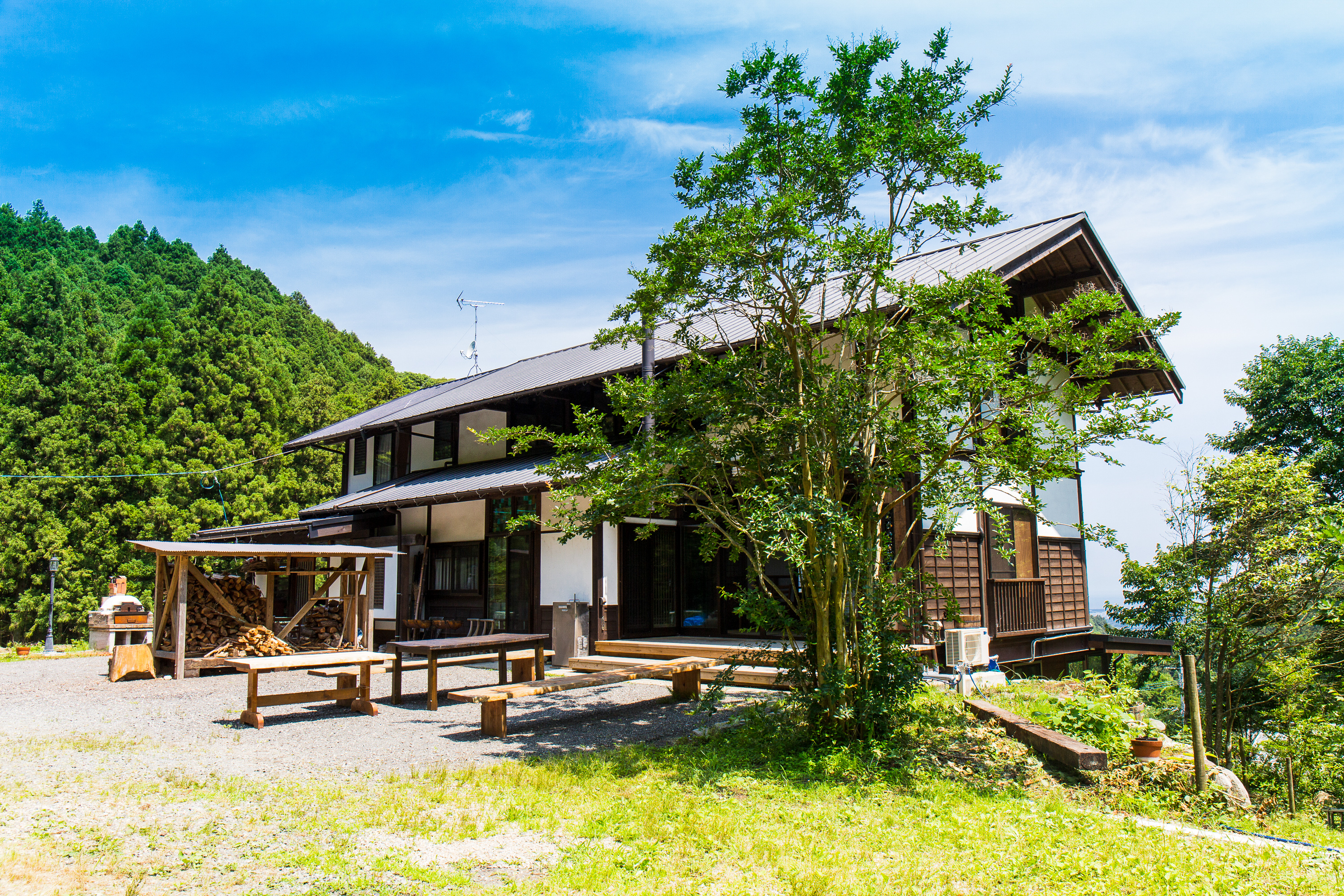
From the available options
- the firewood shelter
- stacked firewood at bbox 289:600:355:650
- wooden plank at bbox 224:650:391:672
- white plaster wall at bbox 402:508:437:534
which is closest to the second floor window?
white plaster wall at bbox 402:508:437:534

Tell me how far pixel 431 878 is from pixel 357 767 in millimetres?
2715

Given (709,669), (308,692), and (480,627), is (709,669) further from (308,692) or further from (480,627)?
(480,627)

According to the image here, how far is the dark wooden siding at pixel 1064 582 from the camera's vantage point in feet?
44.9

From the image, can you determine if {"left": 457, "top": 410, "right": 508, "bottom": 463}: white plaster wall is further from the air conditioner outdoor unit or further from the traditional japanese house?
the air conditioner outdoor unit

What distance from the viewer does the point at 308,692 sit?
29.1 ft

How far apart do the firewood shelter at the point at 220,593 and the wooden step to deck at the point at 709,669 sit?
3853 millimetres

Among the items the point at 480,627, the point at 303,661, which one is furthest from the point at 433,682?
the point at 480,627

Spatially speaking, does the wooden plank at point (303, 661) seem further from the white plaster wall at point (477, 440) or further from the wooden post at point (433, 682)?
the white plaster wall at point (477, 440)

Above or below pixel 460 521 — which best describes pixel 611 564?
below

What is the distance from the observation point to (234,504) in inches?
1146

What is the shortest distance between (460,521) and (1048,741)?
11.5 m

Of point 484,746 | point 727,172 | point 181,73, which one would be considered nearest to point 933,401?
point 727,172

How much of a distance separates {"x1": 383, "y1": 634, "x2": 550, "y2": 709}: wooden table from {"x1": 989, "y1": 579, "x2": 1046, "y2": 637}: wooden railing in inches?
254

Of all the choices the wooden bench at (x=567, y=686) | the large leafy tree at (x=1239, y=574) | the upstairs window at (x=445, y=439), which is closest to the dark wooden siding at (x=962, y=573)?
the large leafy tree at (x=1239, y=574)
